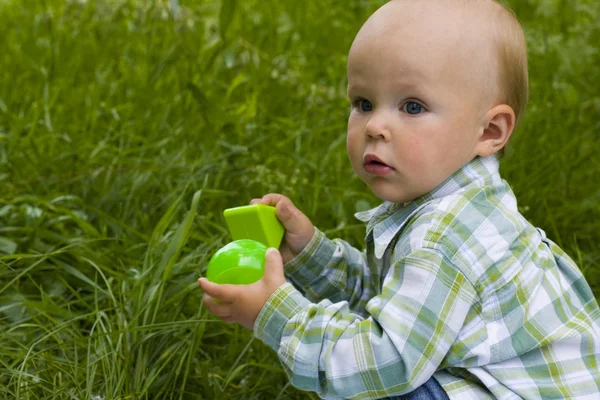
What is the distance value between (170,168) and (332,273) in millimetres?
913

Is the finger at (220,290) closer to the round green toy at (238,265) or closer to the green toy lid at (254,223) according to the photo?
the round green toy at (238,265)

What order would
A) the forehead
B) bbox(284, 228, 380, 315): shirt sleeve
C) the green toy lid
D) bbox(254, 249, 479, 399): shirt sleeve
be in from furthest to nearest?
bbox(284, 228, 380, 315): shirt sleeve → the green toy lid → the forehead → bbox(254, 249, 479, 399): shirt sleeve

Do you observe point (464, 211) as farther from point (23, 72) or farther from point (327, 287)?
point (23, 72)

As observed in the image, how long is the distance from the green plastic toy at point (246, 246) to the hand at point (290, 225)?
0.02m

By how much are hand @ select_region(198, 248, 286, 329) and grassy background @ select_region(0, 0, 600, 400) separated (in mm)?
268

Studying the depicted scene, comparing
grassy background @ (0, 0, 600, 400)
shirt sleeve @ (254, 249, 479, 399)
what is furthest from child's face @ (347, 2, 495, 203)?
grassy background @ (0, 0, 600, 400)

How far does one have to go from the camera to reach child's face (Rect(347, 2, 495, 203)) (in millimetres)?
1475

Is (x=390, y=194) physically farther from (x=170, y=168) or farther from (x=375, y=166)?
(x=170, y=168)

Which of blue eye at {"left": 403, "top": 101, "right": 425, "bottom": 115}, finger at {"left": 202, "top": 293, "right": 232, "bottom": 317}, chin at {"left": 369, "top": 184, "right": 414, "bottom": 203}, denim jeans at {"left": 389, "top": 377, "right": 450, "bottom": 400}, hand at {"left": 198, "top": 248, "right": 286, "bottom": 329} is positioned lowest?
denim jeans at {"left": 389, "top": 377, "right": 450, "bottom": 400}

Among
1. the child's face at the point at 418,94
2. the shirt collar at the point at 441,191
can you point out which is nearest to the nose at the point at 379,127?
the child's face at the point at 418,94

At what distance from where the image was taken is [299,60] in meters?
3.71

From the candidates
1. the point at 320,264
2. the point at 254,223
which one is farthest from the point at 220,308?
the point at 320,264

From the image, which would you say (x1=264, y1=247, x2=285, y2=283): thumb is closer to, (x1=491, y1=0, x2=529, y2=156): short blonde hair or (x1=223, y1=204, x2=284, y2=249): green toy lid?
(x1=223, y1=204, x2=284, y2=249): green toy lid

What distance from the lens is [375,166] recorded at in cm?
152
